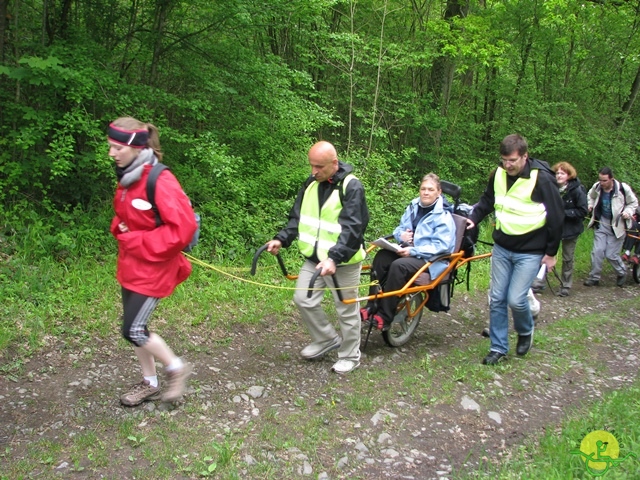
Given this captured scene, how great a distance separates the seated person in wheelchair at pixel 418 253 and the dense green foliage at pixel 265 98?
282 cm

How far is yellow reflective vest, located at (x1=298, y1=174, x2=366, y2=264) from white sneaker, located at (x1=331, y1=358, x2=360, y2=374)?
99cm

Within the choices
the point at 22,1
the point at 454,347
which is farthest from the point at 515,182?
the point at 22,1

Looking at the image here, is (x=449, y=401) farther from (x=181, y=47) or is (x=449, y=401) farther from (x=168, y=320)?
(x=181, y=47)

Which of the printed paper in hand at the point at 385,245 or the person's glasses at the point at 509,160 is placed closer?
the person's glasses at the point at 509,160

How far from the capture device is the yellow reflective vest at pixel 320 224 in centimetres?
462

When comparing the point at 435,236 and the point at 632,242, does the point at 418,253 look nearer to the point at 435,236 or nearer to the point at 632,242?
the point at 435,236

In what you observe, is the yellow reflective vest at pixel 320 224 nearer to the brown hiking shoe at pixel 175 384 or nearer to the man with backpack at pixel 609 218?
the brown hiking shoe at pixel 175 384

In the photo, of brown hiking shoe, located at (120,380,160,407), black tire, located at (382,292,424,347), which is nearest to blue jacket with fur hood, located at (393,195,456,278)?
black tire, located at (382,292,424,347)

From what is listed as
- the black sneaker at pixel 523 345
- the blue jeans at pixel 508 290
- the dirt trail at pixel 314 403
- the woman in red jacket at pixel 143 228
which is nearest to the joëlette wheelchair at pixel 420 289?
the dirt trail at pixel 314 403

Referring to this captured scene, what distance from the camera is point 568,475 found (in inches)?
128

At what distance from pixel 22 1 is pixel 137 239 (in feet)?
17.8

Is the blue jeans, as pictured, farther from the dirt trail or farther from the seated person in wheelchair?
the seated person in wheelchair

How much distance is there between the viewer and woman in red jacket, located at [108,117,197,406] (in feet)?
11.8

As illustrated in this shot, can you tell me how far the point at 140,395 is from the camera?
416 centimetres
